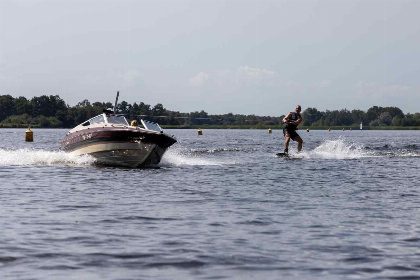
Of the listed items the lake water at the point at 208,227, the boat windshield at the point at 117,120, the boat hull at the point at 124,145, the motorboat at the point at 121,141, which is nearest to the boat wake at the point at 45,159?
the motorboat at the point at 121,141

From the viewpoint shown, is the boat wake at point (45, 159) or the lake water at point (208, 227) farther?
the boat wake at point (45, 159)

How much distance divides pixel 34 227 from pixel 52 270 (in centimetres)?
327

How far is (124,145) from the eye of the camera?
83.6 feet

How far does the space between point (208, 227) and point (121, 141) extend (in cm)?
1432

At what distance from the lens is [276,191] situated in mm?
17562

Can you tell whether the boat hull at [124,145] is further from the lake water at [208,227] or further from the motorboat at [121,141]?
the lake water at [208,227]

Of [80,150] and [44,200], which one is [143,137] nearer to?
[80,150]

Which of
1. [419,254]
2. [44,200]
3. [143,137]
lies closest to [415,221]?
[419,254]

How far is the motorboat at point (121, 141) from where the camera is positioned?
83.1 feet

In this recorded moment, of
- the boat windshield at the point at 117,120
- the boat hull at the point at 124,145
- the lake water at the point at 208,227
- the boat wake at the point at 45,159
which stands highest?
the boat windshield at the point at 117,120

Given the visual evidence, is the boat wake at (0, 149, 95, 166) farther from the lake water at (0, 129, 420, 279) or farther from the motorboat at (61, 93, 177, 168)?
the lake water at (0, 129, 420, 279)

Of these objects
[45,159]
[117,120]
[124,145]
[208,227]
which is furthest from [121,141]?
[208,227]

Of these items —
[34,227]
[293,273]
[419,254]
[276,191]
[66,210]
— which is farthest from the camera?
[276,191]

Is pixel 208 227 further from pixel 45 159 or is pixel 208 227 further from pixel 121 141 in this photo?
pixel 45 159
